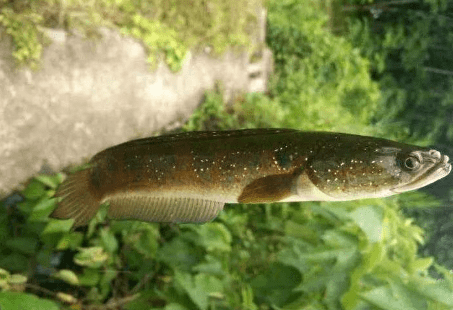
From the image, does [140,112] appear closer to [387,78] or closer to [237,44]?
[237,44]

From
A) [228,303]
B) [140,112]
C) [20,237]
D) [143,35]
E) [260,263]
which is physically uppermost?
[143,35]

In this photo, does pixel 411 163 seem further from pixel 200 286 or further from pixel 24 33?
pixel 24 33

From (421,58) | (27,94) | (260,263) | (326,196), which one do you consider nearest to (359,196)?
(326,196)

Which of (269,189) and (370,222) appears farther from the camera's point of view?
(370,222)

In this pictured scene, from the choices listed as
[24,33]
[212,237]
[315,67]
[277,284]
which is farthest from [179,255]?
[315,67]

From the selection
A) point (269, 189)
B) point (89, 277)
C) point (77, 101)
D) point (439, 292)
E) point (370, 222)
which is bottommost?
point (89, 277)

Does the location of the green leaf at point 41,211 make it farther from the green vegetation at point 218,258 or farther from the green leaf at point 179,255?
the green leaf at point 179,255
